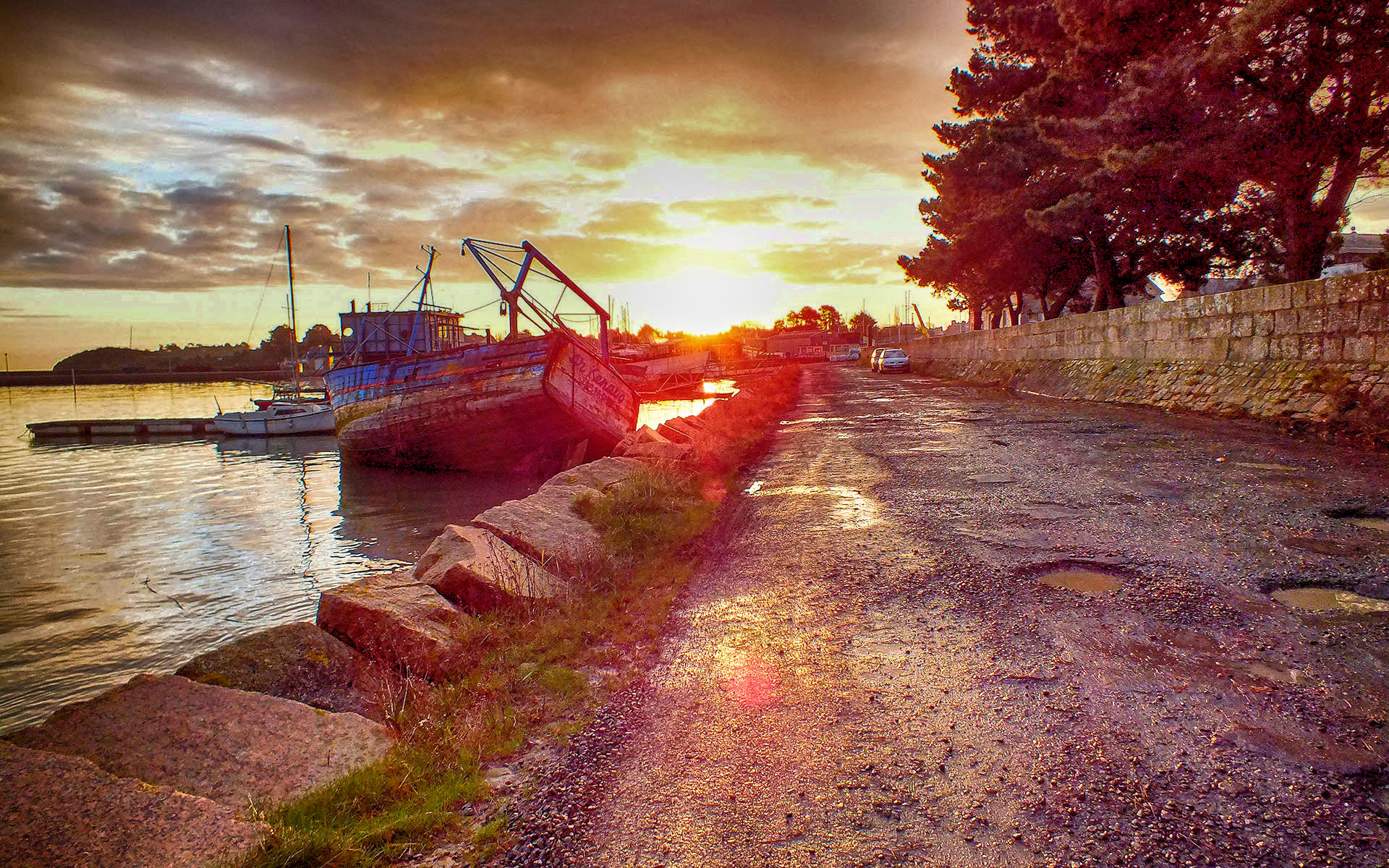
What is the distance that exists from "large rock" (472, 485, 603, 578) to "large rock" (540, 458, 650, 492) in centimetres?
113

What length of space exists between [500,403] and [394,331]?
43.0 feet

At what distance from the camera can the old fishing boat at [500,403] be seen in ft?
63.1

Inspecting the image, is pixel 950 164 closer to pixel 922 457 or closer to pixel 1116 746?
pixel 922 457

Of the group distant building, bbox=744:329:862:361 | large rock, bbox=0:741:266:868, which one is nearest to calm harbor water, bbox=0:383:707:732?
large rock, bbox=0:741:266:868

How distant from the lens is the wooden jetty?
Result: 4125 centimetres

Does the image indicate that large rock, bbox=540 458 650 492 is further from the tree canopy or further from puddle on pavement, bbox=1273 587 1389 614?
the tree canopy

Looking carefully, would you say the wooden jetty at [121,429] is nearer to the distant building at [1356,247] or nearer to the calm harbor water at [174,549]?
the calm harbor water at [174,549]

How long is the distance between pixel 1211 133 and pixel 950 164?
1881 centimetres

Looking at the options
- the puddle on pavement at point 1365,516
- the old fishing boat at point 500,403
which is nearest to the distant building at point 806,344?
the old fishing boat at point 500,403

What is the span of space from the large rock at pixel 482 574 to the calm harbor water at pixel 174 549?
12.5 ft

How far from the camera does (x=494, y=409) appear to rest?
1917 centimetres

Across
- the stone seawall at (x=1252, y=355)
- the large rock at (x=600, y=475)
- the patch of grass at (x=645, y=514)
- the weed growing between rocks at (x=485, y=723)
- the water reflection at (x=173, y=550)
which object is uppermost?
the stone seawall at (x=1252, y=355)

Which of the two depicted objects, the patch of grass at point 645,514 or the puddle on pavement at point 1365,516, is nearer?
the puddle on pavement at point 1365,516

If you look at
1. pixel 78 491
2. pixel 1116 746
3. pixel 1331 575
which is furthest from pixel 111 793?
pixel 78 491
